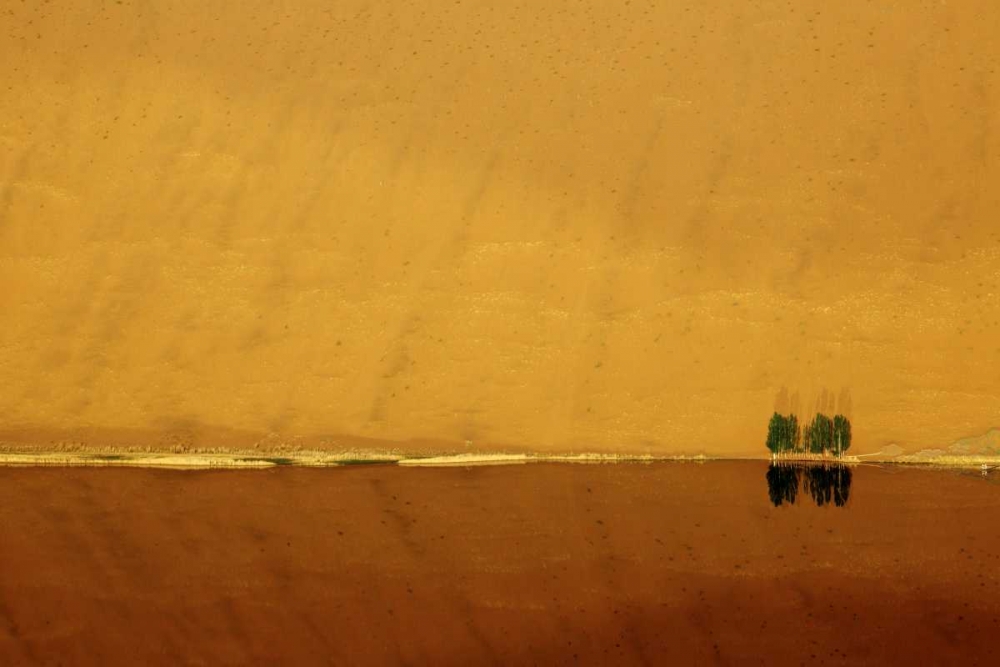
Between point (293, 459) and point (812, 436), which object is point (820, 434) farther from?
point (293, 459)

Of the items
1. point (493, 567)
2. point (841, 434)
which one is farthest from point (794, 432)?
point (493, 567)

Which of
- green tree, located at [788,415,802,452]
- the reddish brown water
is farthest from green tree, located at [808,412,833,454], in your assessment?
the reddish brown water

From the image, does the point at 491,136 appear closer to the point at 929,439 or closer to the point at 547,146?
the point at 547,146

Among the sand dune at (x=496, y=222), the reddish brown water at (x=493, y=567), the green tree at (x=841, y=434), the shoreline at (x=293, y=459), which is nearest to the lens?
the reddish brown water at (x=493, y=567)

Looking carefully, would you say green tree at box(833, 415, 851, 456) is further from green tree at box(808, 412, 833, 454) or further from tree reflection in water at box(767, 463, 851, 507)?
tree reflection in water at box(767, 463, 851, 507)

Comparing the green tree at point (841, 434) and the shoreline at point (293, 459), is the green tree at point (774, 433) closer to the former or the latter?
the shoreline at point (293, 459)

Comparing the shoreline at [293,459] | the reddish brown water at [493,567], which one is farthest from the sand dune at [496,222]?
the reddish brown water at [493,567]
